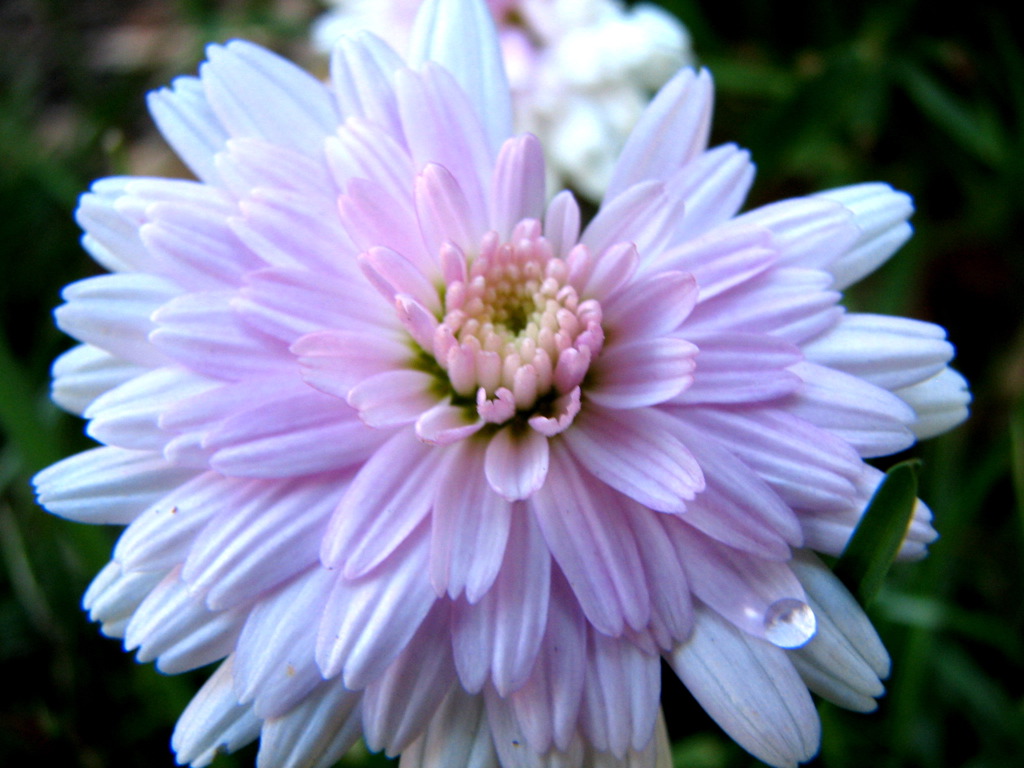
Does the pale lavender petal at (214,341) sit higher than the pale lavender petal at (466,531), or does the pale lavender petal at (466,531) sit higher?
the pale lavender petal at (214,341)

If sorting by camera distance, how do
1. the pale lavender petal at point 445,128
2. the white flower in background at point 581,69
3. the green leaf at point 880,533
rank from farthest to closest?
the white flower in background at point 581,69
the pale lavender petal at point 445,128
the green leaf at point 880,533

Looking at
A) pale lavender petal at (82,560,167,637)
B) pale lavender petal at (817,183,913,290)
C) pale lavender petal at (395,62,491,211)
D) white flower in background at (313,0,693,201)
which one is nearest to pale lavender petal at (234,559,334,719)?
pale lavender petal at (82,560,167,637)

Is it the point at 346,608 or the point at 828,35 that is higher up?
the point at 346,608

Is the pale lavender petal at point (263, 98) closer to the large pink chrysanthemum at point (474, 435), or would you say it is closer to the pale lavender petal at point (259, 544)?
the large pink chrysanthemum at point (474, 435)

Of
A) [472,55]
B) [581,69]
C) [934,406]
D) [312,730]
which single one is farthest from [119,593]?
[581,69]

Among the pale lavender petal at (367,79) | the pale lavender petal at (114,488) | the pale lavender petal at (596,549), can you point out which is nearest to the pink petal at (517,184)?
the pale lavender petal at (367,79)

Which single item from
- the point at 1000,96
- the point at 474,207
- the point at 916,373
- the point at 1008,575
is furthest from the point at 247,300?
the point at 1000,96

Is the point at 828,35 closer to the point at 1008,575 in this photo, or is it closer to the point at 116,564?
the point at 1008,575
